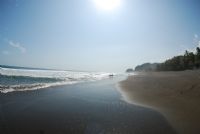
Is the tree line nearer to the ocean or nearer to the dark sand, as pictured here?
the ocean

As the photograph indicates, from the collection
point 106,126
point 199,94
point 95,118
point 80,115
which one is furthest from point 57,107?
point 199,94

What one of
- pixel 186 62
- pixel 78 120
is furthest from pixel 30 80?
pixel 186 62

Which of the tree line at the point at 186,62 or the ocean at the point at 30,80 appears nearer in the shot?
the ocean at the point at 30,80

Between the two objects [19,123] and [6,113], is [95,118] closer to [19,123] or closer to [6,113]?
[19,123]

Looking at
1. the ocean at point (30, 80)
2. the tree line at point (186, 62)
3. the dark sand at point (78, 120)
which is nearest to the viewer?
the dark sand at point (78, 120)

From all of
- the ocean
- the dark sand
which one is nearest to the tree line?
the ocean

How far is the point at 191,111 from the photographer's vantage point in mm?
12859

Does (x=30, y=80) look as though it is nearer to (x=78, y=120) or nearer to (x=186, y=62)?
(x=78, y=120)

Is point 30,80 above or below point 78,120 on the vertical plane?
above

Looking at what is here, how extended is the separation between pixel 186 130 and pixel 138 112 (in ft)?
13.7

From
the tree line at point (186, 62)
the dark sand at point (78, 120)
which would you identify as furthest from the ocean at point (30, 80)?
the tree line at point (186, 62)

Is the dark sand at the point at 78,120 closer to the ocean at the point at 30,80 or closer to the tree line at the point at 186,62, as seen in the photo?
the ocean at the point at 30,80

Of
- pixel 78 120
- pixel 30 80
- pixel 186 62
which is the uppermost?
pixel 186 62

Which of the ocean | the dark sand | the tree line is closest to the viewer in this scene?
the dark sand
